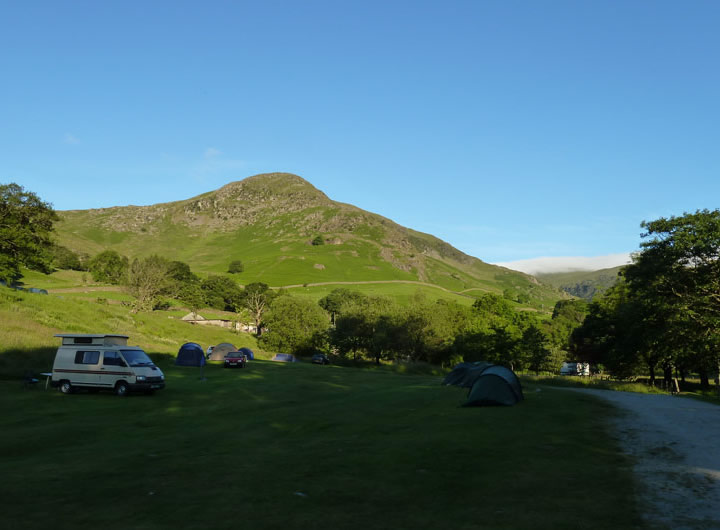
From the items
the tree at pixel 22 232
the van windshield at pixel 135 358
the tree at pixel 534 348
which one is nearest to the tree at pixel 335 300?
the tree at pixel 534 348

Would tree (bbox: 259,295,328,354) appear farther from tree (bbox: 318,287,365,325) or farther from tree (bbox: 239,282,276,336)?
tree (bbox: 318,287,365,325)

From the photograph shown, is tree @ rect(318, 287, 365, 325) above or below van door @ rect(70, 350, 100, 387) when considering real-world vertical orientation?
above

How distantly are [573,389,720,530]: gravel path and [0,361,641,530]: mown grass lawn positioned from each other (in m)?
0.49

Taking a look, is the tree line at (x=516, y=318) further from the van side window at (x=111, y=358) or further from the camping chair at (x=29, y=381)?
the van side window at (x=111, y=358)

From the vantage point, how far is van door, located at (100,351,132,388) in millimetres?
27094

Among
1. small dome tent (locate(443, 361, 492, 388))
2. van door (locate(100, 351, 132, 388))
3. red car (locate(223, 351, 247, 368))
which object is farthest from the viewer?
red car (locate(223, 351, 247, 368))

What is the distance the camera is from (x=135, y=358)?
1097 inches

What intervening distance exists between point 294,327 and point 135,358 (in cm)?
7044

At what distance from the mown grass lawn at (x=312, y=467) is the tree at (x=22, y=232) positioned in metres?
39.8

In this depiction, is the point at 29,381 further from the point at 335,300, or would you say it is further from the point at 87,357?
the point at 335,300

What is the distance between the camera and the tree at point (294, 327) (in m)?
97.2

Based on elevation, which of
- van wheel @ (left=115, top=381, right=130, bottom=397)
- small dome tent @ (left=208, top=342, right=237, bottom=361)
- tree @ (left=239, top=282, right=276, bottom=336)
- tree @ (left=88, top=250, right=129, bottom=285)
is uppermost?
tree @ (left=88, top=250, right=129, bottom=285)

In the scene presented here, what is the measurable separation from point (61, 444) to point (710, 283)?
143ft

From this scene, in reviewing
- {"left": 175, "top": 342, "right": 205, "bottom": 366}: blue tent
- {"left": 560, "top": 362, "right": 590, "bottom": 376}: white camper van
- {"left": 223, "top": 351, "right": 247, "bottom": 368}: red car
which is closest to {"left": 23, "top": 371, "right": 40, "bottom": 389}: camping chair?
{"left": 175, "top": 342, "right": 205, "bottom": 366}: blue tent
